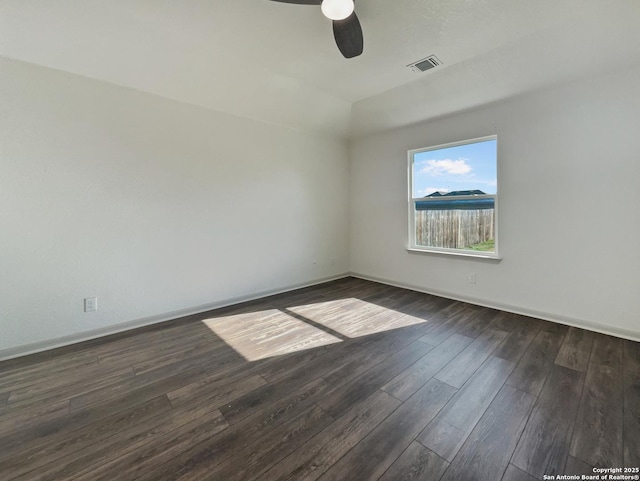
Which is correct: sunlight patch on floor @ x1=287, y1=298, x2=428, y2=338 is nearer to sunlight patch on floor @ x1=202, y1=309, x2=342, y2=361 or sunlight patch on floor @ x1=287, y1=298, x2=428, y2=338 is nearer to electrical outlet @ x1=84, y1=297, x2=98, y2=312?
sunlight patch on floor @ x1=202, y1=309, x2=342, y2=361

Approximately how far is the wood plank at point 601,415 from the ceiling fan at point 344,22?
2685 millimetres

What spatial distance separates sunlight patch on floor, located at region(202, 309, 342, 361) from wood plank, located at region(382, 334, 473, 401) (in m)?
0.72

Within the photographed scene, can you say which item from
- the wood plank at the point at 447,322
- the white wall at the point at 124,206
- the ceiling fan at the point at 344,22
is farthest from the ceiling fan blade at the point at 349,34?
the wood plank at the point at 447,322

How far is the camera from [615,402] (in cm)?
166

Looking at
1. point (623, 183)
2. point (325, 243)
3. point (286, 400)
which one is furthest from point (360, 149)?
point (286, 400)

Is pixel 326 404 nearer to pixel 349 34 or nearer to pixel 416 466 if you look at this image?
pixel 416 466

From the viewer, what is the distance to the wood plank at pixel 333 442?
1.23 metres

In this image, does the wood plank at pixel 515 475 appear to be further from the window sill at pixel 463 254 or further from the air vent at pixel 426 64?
the air vent at pixel 426 64

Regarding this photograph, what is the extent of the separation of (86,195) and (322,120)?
3.04 metres

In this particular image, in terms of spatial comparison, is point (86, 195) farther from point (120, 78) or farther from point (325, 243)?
point (325, 243)

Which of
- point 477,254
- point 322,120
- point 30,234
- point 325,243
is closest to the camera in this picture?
point 30,234

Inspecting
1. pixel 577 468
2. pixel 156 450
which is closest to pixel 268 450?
pixel 156 450

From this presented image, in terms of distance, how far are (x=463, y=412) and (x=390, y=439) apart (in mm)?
521

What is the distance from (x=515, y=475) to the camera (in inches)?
47.7
